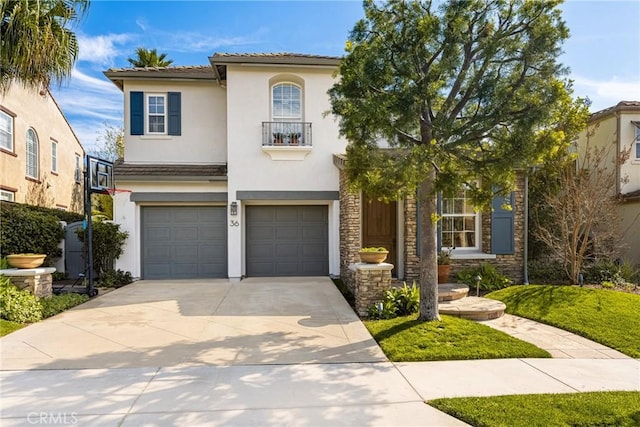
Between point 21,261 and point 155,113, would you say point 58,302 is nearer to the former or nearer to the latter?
point 21,261

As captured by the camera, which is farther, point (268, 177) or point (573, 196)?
point (268, 177)

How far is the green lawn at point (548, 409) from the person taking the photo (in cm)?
369

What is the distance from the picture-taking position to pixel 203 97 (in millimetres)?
13039

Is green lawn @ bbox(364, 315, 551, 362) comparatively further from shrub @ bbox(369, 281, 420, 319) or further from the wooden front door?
the wooden front door

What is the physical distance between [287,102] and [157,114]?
4566 millimetres

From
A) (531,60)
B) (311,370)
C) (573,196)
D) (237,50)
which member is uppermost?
(237,50)

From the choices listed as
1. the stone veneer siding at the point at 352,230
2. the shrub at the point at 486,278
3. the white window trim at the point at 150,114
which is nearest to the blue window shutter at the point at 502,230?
the shrub at the point at 486,278

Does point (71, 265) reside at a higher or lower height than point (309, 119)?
lower

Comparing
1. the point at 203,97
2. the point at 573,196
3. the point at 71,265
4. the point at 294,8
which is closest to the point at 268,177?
the point at 203,97

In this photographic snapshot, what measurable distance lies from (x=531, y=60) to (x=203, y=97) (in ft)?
34.1

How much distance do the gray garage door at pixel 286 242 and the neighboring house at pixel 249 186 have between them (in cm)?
3

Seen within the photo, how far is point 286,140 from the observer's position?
12.1 metres

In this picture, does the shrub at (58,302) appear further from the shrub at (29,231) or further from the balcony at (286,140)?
the balcony at (286,140)

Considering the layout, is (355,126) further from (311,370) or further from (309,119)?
(309,119)
